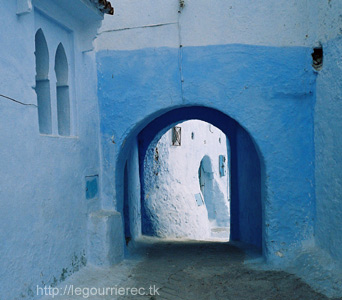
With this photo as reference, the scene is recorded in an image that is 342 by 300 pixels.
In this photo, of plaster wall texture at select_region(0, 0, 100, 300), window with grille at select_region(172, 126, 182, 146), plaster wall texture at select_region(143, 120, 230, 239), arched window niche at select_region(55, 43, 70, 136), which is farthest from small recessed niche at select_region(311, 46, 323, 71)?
window with grille at select_region(172, 126, 182, 146)

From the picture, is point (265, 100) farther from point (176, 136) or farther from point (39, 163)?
point (176, 136)

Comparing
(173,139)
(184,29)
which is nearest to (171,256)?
(184,29)

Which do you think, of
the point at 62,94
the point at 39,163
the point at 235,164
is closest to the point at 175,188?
the point at 235,164

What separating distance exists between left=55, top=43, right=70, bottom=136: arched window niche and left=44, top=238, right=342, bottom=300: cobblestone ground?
66.5 inches

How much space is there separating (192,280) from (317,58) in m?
2.99

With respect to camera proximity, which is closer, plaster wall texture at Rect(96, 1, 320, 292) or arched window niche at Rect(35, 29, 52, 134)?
arched window niche at Rect(35, 29, 52, 134)

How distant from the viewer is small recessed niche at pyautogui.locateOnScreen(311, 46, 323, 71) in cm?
457

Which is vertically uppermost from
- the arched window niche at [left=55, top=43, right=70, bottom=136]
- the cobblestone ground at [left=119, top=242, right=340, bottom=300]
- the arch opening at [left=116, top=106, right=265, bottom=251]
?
the arched window niche at [left=55, top=43, right=70, bottom=136]

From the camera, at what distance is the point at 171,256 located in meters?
5.70

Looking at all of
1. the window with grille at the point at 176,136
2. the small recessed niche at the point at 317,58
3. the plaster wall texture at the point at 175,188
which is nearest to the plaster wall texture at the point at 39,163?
the small recessed niche at the point at 317,58

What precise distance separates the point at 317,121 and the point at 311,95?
0.34 m

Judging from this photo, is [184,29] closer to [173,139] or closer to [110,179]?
[110,179]

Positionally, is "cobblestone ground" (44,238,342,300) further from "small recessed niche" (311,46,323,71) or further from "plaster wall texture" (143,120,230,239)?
"plaster wall texture" (143,120,230,239)

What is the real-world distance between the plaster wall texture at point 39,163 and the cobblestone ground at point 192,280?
38 cm
